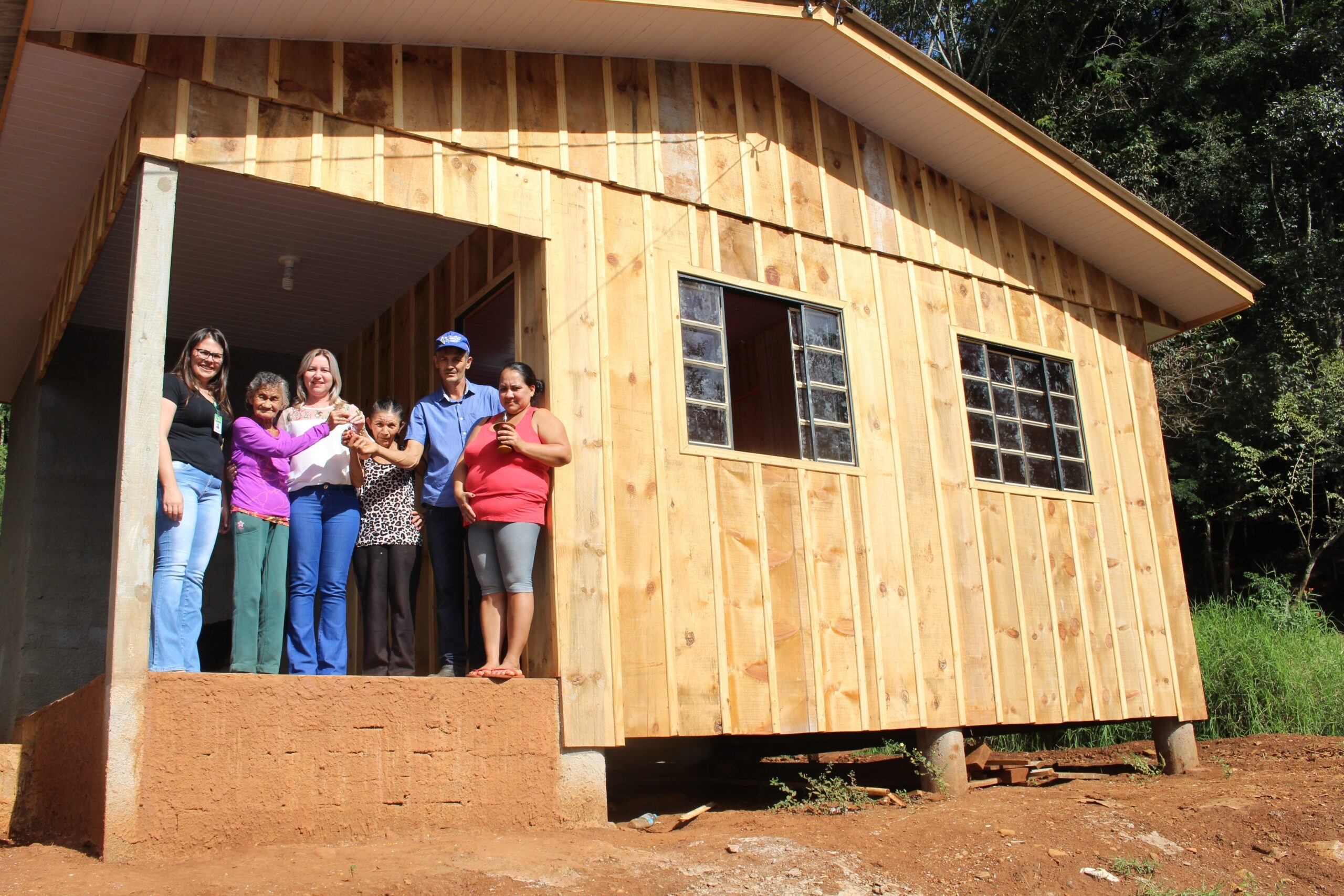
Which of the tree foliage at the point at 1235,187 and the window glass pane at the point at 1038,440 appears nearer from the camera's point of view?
the window glass pane at the point at 1038,440

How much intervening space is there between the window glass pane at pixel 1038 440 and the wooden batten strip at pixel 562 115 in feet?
13.0

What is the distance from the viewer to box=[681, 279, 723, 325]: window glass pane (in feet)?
22.1

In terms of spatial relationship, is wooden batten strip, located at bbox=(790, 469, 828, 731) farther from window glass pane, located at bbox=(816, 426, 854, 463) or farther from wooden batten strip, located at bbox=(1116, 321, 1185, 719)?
wooden batten strip, located at bbox=(1116, 321, 1185, 719)

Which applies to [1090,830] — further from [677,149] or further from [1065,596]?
[677,149]

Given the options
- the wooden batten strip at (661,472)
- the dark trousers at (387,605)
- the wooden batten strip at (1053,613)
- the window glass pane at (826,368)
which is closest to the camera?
the dark trousers at (387,605)

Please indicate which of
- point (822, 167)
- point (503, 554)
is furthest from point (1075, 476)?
point (503, 554)

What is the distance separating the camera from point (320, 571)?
5539 millimetres

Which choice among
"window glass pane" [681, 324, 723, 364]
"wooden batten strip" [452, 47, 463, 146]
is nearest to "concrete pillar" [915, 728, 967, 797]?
"window glass pane" [681, 324, 723, 364]

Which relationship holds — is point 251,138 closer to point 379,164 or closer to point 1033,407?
point 379,164

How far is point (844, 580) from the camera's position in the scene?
6859 millimetres

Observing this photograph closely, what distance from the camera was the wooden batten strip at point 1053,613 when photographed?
7.68 m

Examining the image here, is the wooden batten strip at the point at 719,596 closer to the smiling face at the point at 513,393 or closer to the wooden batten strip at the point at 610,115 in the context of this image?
the smiling face at the point at 513,393

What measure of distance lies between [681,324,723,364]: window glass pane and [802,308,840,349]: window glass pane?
0.73 meters

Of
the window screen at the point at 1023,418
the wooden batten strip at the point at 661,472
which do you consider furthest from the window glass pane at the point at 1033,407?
the wooden batten strip at the point at 661,472
